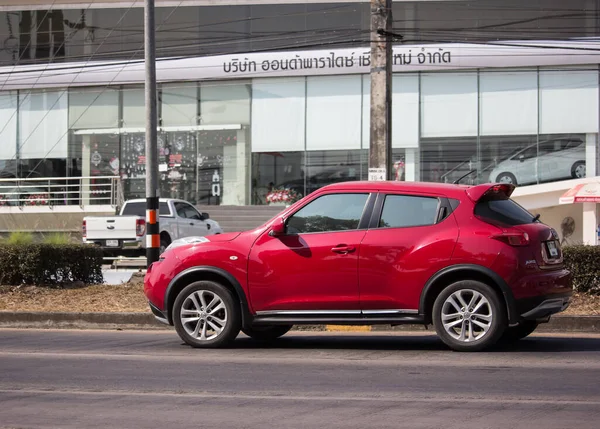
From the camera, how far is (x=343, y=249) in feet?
33.4

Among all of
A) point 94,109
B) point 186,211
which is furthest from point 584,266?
point 94,109

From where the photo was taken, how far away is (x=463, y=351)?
9.96 meters

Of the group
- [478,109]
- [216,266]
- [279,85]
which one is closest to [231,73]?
[279,85]

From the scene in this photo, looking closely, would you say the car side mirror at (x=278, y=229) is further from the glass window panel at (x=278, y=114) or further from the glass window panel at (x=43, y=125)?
the glass window panel at (x=43, y=125)

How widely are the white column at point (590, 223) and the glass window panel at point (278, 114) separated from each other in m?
11.1

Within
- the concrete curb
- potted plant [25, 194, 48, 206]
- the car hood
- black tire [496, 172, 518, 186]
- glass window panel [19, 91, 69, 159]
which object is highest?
glass window panel [19, 91, 69, 159]

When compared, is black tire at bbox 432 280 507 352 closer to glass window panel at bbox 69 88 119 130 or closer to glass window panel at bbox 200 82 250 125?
glass window panel at bbox 200 82 250 125

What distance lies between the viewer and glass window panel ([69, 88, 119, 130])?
39.7 meters

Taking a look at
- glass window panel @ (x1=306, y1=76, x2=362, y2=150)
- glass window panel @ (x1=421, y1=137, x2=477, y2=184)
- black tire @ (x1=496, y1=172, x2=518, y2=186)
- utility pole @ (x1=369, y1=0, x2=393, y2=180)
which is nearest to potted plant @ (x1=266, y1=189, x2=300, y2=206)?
glass window panel @ (x1=306, y1=76, x2=362, y2=150)

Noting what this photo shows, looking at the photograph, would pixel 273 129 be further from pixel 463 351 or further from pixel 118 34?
pixel 463 351

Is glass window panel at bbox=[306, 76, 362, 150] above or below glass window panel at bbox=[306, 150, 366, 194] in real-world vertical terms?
above

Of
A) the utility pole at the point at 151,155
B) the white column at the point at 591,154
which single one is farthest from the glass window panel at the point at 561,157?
the utility pole at the point at 151,155

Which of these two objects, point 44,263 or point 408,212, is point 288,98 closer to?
point 44,263

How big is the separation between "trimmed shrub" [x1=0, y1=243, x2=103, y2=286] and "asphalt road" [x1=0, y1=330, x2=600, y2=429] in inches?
180
